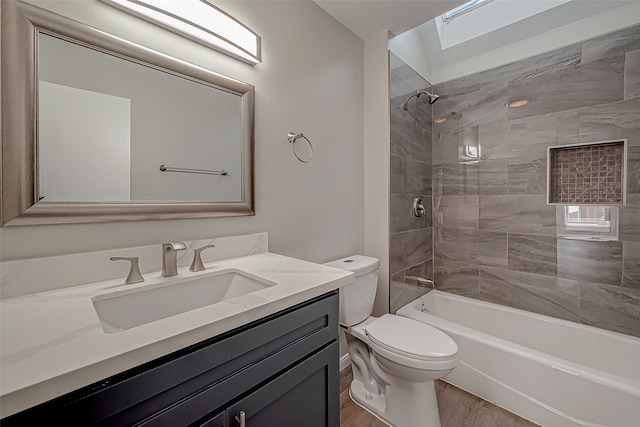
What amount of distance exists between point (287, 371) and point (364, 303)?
0.97 m

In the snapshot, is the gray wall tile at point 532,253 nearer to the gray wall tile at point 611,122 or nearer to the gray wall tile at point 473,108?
the gray wall tile at point 611,122

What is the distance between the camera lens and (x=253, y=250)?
1.35 metres

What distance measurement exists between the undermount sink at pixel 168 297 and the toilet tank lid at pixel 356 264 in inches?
27.3

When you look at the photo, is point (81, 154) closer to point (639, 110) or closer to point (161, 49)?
point (161, 49)

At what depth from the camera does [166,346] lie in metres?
0.56

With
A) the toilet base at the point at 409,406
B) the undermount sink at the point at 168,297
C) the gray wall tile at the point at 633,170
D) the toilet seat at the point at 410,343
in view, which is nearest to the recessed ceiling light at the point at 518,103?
the gray wall tile at the point at 633,170

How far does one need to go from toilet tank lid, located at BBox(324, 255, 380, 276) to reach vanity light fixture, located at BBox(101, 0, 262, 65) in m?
1.17

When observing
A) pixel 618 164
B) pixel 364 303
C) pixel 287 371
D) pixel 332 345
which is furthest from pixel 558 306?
pixel 287 371

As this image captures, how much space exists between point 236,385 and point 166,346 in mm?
228

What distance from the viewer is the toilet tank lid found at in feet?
5.38

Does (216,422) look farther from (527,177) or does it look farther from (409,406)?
(527,177)

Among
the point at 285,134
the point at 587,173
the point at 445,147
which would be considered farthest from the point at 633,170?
the point at 285,134

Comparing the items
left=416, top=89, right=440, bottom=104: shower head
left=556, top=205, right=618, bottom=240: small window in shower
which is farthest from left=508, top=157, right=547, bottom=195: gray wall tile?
left=416, top=89, right=440, bottom=104: shower head

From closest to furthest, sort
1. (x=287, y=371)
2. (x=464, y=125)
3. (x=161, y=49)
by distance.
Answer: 1. (x=287, y=371)
2. (x=161, y=49)
3. (x=464, y=125)
